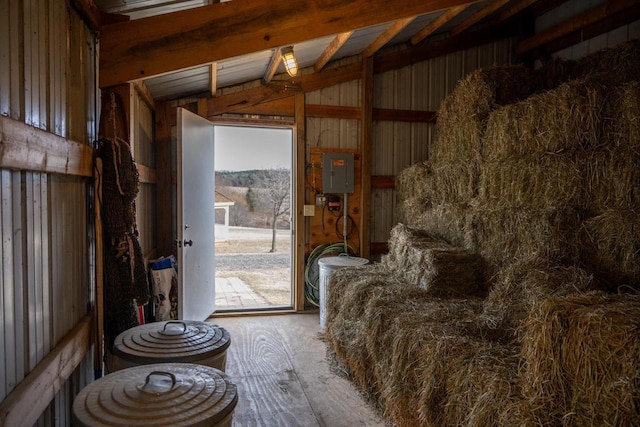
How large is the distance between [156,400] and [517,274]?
203 cm

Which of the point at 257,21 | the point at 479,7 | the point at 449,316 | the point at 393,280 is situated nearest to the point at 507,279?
the point at 449,316

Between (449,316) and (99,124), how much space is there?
7.51 ft

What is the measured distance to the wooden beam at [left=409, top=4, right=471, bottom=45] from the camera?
144 inches

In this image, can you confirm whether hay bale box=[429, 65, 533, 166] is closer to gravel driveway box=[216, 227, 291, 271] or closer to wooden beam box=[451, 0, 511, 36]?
wooden beam box=[451, 0, 511, 36]

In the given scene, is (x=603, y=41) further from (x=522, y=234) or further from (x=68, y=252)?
(x=68, y=252)

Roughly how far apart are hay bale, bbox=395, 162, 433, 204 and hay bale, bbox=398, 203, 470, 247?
0.21 metres

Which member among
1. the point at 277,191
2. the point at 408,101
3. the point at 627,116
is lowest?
the point at 277,191

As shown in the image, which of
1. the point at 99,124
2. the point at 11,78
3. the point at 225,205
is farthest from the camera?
the point at 225,205

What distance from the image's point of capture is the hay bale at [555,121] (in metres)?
2.49

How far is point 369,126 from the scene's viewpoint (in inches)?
187

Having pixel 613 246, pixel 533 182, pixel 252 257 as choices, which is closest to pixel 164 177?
pixel 533 182

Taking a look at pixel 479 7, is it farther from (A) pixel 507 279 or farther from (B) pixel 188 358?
(B) pixel 188 358

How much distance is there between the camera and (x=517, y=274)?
7.80ft

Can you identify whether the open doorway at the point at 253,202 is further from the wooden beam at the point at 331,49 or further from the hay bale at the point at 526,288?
Answer: the hay bale at the point at 526,288
